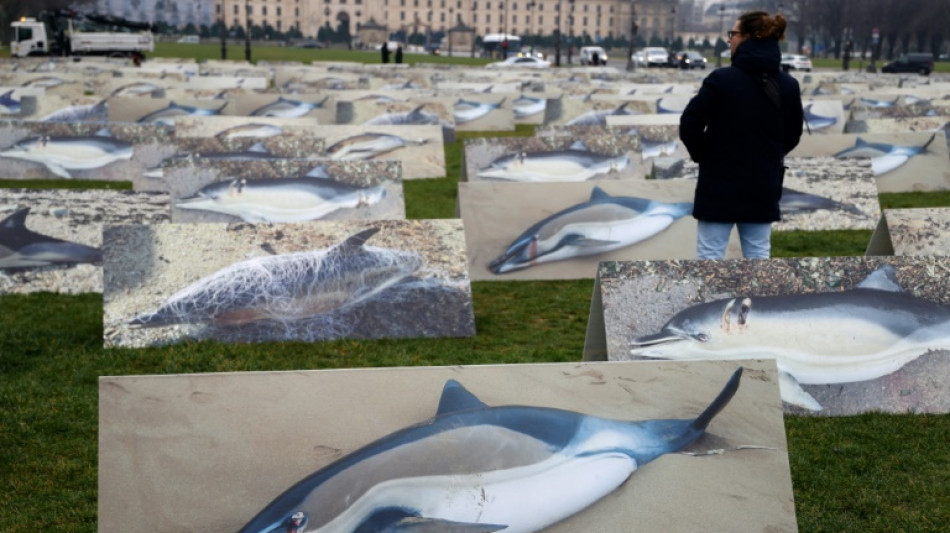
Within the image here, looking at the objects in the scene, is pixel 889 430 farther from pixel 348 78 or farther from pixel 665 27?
pixel 665 27

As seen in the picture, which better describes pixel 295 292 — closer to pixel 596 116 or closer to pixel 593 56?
pixel 596 116

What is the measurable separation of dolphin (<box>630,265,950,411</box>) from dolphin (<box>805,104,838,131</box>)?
1359cm

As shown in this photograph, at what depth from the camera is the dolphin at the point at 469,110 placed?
25.1 meters

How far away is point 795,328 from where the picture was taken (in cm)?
631

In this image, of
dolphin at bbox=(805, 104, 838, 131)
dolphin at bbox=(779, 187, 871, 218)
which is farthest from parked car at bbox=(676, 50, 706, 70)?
dolphin at bbox=(779, 187, 871, 218)

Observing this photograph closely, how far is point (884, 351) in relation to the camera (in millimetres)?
6352

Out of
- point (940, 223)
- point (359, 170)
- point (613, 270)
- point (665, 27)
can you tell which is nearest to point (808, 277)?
point (613, 270)

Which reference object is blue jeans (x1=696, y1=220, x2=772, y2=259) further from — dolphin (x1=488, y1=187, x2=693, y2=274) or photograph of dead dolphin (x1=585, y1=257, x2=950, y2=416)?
dolphin (x1=488, y1=187, x2=693, y2=274)

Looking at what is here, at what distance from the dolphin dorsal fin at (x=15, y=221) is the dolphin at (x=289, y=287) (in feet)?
6.78

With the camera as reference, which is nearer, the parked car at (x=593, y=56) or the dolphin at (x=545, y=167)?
the dolphin at (x=545, y=167)

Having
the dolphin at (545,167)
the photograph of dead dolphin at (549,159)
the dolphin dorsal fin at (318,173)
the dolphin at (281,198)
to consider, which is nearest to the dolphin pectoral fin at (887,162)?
the photograph of dead dolphin at (549,159)

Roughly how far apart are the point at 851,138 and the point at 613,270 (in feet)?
29.1

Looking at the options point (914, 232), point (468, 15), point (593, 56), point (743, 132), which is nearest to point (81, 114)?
point (914, 232)

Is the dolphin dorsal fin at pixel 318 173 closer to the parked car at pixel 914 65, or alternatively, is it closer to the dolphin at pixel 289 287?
the dolphin at pixel 289 287
